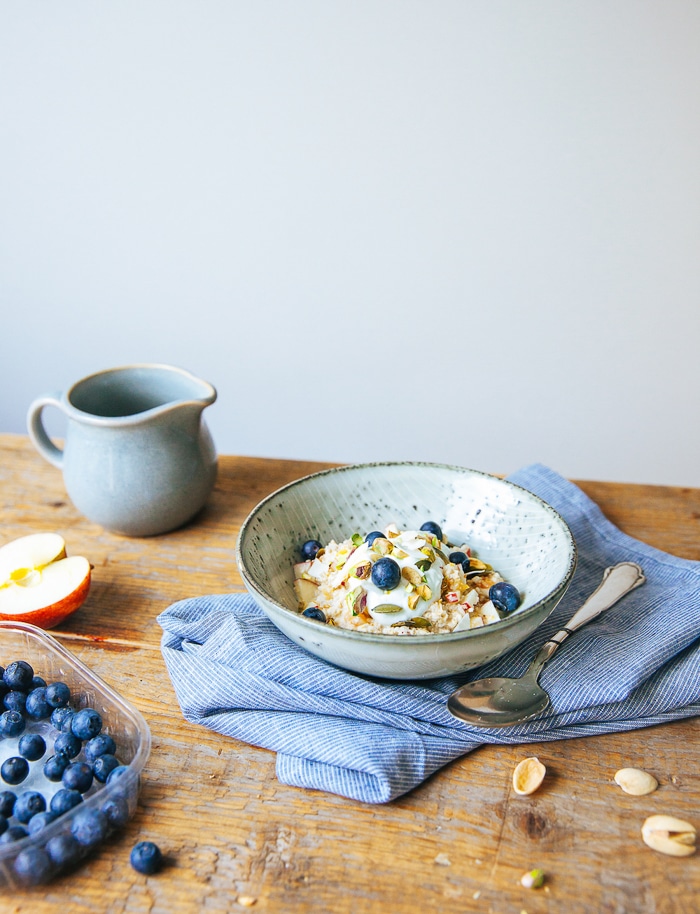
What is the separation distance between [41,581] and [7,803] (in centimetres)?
38

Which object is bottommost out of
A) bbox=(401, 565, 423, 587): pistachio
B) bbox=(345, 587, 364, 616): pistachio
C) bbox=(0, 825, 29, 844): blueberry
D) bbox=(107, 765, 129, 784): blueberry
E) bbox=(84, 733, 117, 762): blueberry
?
bbox=(0, 825, 29, 844): blueberry

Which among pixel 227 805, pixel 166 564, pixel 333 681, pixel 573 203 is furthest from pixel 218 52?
pixel 227 805

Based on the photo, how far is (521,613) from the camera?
833mm

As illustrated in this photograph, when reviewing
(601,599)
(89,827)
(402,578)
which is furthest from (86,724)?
(601,599)

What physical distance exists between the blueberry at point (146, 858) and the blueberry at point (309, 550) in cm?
44

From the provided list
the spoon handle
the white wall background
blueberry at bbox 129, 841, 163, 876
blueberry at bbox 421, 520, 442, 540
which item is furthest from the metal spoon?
the white wall background

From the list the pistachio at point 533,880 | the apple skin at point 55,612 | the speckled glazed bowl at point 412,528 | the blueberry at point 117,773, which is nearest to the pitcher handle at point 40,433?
the apple skin at point 55,612

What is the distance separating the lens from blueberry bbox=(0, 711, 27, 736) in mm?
837

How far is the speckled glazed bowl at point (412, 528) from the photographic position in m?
0.83

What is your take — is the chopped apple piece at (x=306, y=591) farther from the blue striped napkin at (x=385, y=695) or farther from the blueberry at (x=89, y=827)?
the blueberry at (x=89, y=827)

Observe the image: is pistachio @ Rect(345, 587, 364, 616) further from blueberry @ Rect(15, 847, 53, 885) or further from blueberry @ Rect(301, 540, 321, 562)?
blueberry @ Rect(15, 847, 53, 885)

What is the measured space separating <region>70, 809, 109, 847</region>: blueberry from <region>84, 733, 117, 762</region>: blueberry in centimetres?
8

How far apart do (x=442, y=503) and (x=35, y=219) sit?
1588 mm

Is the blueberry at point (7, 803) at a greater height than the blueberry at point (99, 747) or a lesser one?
lesser
